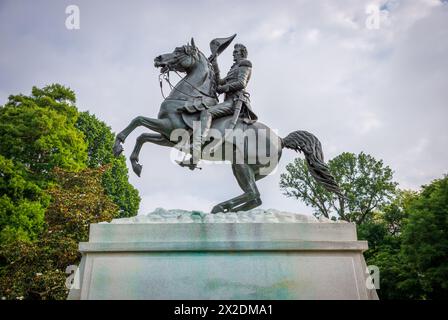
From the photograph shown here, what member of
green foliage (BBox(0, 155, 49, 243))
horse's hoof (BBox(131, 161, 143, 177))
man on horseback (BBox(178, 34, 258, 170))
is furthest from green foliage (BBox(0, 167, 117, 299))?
man on horseback (BBox(178, 34, 258, 170))

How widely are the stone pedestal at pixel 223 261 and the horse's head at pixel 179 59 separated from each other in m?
3.40

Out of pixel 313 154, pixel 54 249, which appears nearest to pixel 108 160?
pixel 54 249

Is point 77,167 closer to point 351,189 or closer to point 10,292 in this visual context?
point 10,292

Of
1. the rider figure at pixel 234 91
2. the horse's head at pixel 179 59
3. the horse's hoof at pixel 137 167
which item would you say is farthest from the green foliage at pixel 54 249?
the rider figure at pixel 234 91

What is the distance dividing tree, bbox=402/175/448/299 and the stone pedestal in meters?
14.3

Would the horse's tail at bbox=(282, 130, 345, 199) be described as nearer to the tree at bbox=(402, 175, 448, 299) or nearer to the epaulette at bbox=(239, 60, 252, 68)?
the epaulette at bbox=(239, 60, 252, 68)

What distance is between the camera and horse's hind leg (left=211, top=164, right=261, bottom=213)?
23.8 ft

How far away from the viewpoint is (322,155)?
25.2 ft

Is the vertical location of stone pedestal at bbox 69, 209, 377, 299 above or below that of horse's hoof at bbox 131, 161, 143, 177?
below

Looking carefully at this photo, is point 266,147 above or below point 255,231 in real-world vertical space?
above

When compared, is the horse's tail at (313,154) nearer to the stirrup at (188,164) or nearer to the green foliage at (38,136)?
the stirrup at (188,164)

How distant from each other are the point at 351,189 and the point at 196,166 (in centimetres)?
2615

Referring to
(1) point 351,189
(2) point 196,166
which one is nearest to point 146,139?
(2) point 196,166

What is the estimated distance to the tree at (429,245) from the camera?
1841 cm
